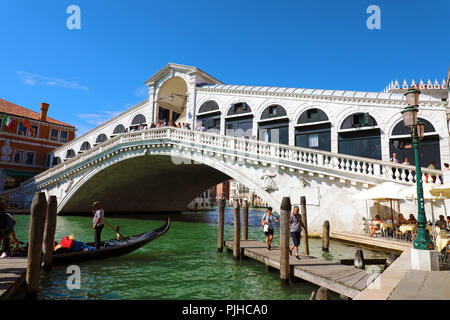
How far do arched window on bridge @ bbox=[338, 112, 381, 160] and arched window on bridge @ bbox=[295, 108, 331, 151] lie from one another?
0.68 meters

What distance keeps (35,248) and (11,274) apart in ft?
2.45

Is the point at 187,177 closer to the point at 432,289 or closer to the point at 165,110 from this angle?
the point at 165,110

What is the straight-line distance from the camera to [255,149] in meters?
12.2

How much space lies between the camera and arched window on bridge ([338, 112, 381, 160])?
13.2 m

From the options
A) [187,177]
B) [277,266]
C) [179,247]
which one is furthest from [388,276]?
[187,177]

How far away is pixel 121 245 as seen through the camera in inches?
285

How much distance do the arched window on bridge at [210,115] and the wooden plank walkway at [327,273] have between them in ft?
40.9

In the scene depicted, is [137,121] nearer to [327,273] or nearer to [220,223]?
[220,223]

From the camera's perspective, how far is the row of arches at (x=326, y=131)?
1244 cm

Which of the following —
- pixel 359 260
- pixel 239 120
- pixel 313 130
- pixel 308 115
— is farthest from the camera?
pixel 239 120

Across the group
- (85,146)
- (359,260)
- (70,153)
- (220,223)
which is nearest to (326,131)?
(220,223)

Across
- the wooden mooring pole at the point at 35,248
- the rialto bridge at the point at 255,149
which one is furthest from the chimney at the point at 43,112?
the wooden mooring pole at the point at 35,248

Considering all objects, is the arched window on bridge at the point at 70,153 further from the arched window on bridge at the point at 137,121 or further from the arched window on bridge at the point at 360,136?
the arched window on bridge at the point at 360,136

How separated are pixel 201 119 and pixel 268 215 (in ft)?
42.4
